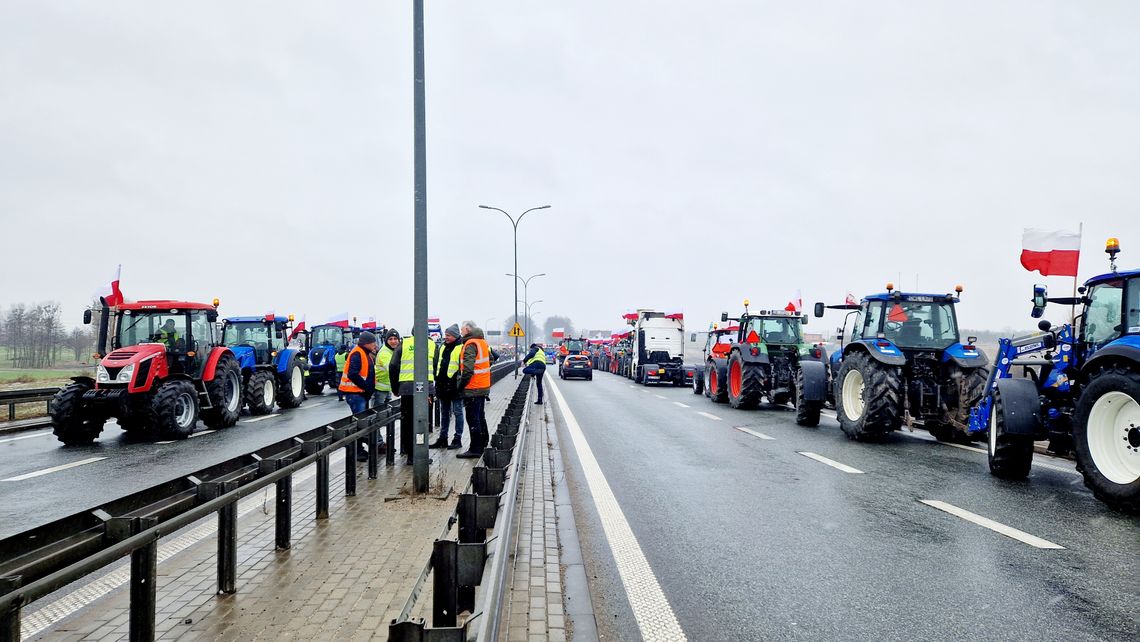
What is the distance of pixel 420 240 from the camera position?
7.83 m

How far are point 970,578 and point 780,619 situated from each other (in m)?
1.67

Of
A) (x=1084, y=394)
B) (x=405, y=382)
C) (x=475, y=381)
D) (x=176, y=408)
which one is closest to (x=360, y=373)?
(x=405, y=382)

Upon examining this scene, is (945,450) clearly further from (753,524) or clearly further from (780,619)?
(780,619)

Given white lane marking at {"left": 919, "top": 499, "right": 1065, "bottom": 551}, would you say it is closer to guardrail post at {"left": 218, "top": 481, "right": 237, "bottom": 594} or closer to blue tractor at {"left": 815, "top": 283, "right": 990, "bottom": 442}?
blue tractor at {"left": 815, "top": 283, "right": 990, "bottom": 442}

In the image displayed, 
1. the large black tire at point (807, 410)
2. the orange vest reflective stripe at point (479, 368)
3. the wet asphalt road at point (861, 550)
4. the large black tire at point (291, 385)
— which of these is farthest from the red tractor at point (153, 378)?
the large black tire at point (807, 410)

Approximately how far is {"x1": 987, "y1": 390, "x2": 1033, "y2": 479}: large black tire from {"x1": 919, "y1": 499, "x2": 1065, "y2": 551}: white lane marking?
161 centimetres

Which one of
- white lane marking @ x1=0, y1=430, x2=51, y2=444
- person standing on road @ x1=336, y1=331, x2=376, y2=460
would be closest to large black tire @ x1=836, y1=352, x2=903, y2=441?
person standing on road @ x1=336, y1=331, x2=376, y2=460

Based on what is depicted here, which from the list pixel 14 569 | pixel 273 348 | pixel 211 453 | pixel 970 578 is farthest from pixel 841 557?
pixel 273 348

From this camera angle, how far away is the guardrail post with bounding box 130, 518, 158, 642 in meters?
3.42

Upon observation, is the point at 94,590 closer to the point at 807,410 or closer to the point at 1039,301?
the point at 1039,301

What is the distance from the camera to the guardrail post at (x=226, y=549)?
4488 mm

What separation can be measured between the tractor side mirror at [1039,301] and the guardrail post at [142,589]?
29.3 feet

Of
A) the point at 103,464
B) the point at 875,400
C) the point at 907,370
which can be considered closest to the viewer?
the point at 103,464

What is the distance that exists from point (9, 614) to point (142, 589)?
3.48 ft
